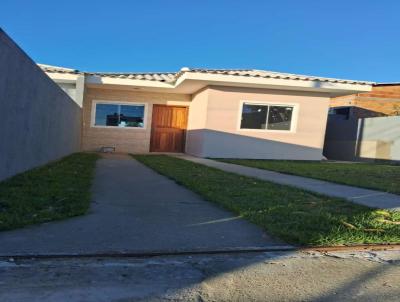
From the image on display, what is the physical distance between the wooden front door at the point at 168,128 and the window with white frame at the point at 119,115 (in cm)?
70

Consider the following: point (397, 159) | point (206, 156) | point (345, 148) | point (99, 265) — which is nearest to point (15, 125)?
point (99, 265)

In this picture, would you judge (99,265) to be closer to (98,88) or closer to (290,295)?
(290,295)

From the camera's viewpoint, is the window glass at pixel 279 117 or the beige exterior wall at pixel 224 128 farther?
the window glass at pixel 279 117

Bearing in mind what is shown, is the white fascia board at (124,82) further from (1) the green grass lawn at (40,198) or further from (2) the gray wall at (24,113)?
(1) the green grass lawn at (40,198)

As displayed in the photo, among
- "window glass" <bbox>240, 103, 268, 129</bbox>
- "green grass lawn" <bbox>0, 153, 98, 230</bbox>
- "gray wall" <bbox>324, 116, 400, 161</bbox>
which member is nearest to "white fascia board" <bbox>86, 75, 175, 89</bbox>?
"window glass" <bbox>240, 103, 268, 129</bbox>

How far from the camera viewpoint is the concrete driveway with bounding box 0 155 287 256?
3.47 m

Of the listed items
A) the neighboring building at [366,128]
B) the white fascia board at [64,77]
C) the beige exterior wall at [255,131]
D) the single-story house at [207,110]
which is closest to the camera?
the single-story house at [207,110]

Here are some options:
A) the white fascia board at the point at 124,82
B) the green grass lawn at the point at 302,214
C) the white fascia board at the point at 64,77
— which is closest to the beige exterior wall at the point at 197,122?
the white fascia board at the point at 124,82

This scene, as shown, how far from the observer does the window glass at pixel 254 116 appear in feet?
53.3

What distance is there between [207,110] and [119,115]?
484cm

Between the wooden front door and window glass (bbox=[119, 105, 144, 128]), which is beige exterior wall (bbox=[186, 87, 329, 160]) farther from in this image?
window glass (bbox=[119, 105, 144, 128])

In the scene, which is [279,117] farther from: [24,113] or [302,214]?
[302,214]

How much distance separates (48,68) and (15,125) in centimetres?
1083

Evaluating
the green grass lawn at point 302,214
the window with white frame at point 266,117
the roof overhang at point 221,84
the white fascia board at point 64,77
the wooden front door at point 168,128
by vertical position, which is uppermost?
the roof overhang at point 221,84
